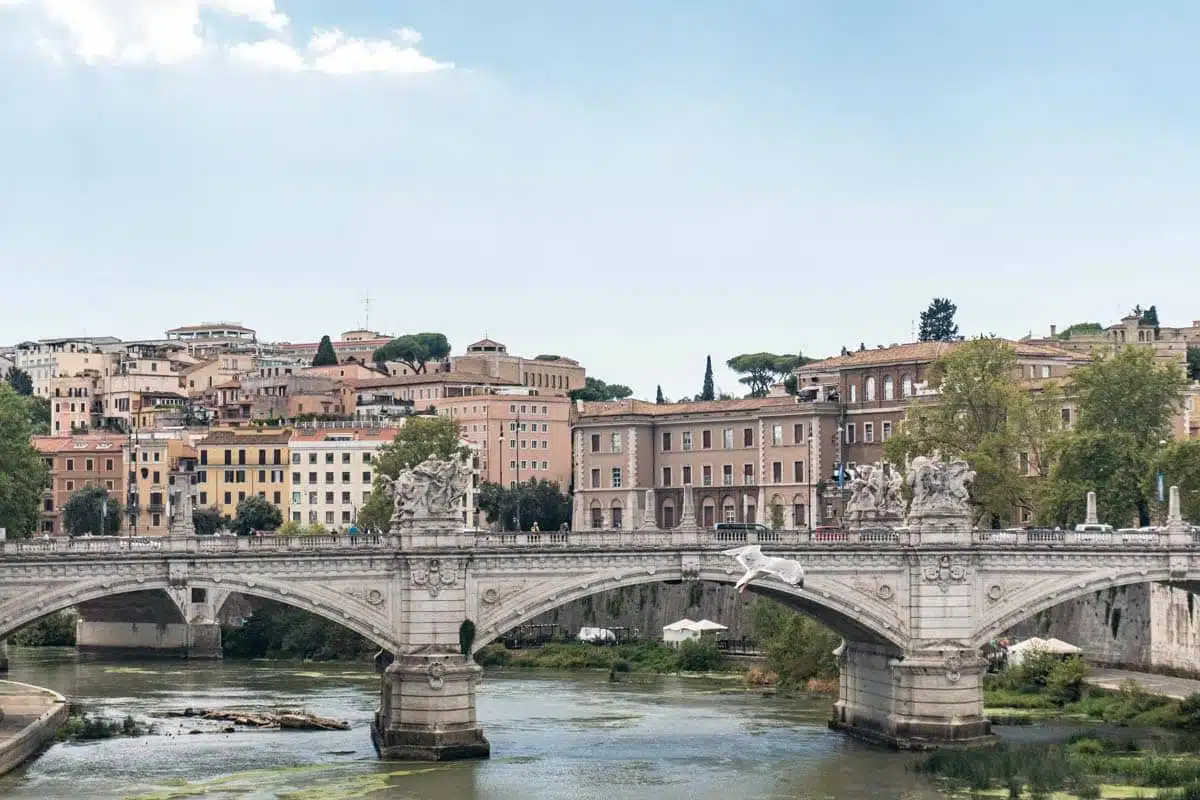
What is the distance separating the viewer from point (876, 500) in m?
62.2

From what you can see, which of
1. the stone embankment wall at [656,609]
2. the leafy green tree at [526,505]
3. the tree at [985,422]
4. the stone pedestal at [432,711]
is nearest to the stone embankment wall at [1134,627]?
the tree at [985,422]

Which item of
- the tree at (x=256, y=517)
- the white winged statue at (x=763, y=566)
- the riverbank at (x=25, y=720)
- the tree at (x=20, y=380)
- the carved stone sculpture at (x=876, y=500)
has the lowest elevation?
the riverbank at (x=25, y=720)

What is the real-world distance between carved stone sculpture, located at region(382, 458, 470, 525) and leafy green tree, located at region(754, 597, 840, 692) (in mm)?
19942

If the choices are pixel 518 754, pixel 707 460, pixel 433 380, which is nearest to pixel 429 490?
pixel 518 754

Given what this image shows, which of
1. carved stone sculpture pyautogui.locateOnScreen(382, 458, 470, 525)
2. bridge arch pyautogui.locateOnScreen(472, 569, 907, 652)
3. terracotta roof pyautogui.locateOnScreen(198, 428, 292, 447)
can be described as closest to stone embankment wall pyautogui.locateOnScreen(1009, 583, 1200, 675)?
bridge arch pyautogui.locateOnScreen(472, 569, 907, 652)

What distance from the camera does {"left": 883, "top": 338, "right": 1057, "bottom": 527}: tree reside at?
8162 cm

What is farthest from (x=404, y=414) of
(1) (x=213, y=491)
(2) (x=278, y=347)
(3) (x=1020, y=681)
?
(3) (x=1020, y=681)

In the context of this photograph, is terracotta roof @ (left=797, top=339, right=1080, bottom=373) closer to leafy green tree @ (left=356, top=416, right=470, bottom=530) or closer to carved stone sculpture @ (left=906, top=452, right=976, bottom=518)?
leafy green tree @ (left=356, top=416, right=470, bottom=530)

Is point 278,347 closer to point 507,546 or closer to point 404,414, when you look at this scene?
point 404,414

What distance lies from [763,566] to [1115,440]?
30.0m

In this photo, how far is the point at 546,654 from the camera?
87.4 metres

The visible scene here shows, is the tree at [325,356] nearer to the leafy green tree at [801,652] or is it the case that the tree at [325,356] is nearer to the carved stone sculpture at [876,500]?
the leafy green tree at [801,652]

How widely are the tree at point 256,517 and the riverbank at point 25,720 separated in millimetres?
52953

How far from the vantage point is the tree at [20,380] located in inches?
7017
